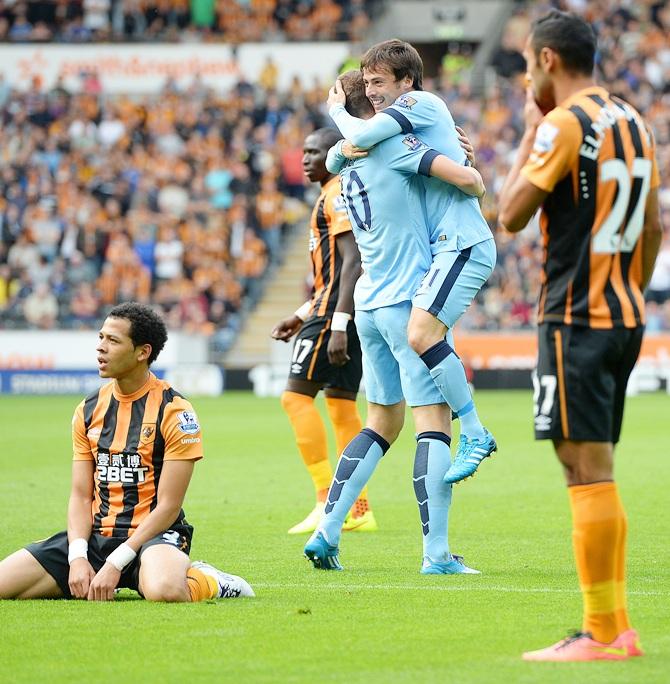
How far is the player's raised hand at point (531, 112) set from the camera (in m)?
5.22

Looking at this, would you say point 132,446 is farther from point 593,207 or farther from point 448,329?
point 593,207

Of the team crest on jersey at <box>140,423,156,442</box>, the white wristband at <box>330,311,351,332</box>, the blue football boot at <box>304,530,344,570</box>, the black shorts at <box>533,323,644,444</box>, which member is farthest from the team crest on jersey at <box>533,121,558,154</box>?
the white wristband at <box>330,311,351,332</box>

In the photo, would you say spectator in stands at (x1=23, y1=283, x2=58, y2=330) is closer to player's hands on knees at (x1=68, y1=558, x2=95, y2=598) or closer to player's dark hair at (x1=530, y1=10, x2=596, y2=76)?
player's hands on knees at (x1=68, y1=558, x2=95, y2=598)

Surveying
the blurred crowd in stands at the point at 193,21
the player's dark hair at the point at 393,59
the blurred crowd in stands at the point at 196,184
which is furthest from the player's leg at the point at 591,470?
the blurred crowd in stands at the point at 193,21

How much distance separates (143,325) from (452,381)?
1.55 m

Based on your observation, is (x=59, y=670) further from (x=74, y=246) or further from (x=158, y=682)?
(x=74, y=246)

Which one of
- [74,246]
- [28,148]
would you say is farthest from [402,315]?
[28,148]

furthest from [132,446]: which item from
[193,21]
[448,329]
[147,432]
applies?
[193,21]

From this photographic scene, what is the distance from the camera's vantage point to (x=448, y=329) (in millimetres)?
7281

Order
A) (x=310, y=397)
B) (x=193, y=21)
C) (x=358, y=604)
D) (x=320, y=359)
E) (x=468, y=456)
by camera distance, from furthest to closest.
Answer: (x=193, y=21) → (x=310, y=397) → (x=320, y=359) → (x=468, y=456) → (x=358, y=604)

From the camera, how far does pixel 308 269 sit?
30.5 m

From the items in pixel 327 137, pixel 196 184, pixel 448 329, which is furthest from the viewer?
pixel 196 184

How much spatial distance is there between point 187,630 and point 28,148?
2759 cm

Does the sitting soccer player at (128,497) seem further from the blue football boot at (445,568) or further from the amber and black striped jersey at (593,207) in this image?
the amber and black striped jersey at (593,207)
